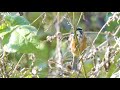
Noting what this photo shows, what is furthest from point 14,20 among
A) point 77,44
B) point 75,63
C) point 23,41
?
point 75,63

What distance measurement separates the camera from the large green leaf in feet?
3.56

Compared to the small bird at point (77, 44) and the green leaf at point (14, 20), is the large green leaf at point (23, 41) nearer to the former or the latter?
the green leaf at point (14, 20)

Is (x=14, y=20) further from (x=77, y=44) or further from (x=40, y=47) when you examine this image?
(x=77, y=44)

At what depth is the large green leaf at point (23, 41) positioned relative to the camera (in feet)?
3.56

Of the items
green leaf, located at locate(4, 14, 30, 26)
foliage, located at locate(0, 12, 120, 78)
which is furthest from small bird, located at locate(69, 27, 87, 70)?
green leaf, located at locate(4, 14, 30, 26)

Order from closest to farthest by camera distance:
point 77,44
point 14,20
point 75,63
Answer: point 14,20
point 77,44
point 75,63

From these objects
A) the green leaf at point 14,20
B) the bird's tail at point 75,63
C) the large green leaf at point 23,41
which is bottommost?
the bird's tail at point 75,63

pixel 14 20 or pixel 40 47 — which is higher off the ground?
pixel 14 20

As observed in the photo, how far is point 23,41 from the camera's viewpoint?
1.10 meters

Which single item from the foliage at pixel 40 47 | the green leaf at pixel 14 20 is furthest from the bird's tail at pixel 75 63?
the green leaf at pixel 14 20

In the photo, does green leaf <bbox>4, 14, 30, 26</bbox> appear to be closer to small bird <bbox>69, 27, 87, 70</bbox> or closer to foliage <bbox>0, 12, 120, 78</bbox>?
foliage <bbox>0, 12, 120, 78</bbox>
